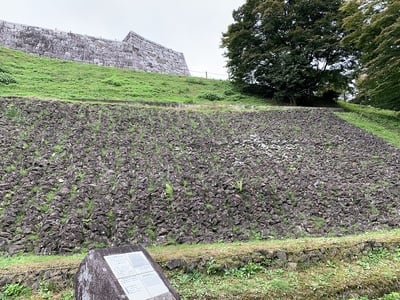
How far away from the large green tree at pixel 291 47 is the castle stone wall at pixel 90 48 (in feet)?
24.8

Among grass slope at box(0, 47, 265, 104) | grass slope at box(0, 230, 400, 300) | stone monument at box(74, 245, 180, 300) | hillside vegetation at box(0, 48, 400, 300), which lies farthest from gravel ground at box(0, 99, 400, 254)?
grass slope at box(0, 47, 265, 104)

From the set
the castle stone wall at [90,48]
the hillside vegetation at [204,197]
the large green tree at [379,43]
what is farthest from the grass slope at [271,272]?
the castle stone wall at [90,48]

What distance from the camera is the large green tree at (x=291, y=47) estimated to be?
1739 centimetres

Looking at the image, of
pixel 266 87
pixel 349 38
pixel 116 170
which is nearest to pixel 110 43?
pixel 266 87

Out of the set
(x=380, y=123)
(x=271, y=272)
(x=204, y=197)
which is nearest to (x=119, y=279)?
(x=271, y=272)

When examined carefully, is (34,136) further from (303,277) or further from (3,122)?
(303,277)

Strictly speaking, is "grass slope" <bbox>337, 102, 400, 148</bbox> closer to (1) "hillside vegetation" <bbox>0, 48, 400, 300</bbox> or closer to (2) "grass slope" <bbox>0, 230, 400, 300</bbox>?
(1) "hillside vegetation" <bbox>0, 48, 400, 300</bbox>

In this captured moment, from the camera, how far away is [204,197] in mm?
6895

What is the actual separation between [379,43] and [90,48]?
60.3ft

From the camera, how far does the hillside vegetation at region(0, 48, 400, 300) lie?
4.61 m

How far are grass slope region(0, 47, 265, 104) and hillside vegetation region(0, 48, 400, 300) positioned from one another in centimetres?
142

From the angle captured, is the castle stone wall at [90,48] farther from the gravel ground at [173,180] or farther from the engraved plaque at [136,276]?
the engraved plaque at [136,276]

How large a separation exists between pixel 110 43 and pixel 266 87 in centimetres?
1257

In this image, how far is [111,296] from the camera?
2838 millimetres
